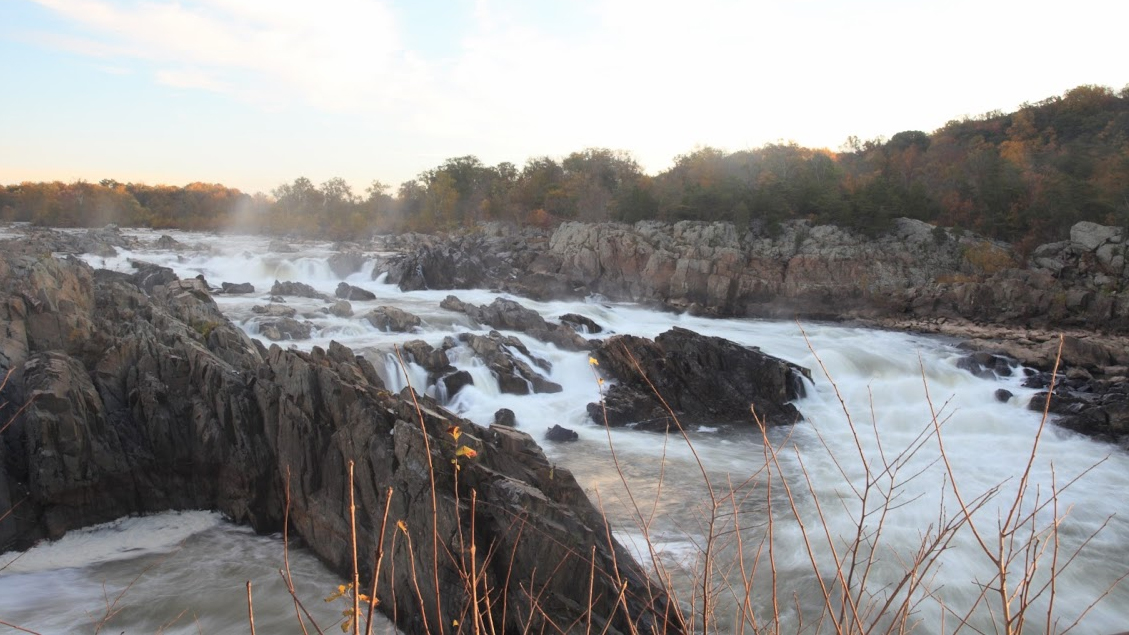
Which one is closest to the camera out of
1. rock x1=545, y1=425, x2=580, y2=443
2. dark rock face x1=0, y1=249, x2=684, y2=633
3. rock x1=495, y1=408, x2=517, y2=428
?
dark rock face x1=0, y1=249, x2=684, y2=633

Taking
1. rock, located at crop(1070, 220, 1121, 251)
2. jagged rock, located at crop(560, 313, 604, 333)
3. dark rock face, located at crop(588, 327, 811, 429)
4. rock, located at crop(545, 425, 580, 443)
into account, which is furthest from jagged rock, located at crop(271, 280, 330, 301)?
rock, located at crop(1070, 220, 1121, 251)

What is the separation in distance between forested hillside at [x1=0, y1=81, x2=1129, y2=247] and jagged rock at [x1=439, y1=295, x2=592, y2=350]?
17.3 m

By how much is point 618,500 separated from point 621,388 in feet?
17.5

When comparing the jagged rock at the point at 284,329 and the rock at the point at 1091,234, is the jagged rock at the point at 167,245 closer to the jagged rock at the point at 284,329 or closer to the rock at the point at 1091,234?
the jagged rock at the point at 284,329

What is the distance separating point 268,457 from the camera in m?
10.3

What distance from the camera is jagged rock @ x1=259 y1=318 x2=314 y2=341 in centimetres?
1845

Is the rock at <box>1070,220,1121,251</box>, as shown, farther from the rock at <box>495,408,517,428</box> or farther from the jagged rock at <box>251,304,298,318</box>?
the jagged rock at <box>251,304,298,318</box>

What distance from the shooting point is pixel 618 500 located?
11.1 metres

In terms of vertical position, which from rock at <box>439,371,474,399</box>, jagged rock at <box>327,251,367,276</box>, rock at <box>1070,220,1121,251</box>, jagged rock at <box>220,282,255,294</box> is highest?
rock at <box>1070,220,1121,251</box>

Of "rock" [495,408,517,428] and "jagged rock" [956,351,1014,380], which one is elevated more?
"jagged rock" [956,351,1014,380]

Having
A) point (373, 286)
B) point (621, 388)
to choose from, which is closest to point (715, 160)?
point (373, 286)

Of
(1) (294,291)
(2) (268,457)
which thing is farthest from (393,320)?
(2) (268,457)

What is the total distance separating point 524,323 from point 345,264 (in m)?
16.8

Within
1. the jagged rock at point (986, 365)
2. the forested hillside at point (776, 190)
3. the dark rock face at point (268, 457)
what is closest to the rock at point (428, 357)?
the dark rock face at point (268, 457)
